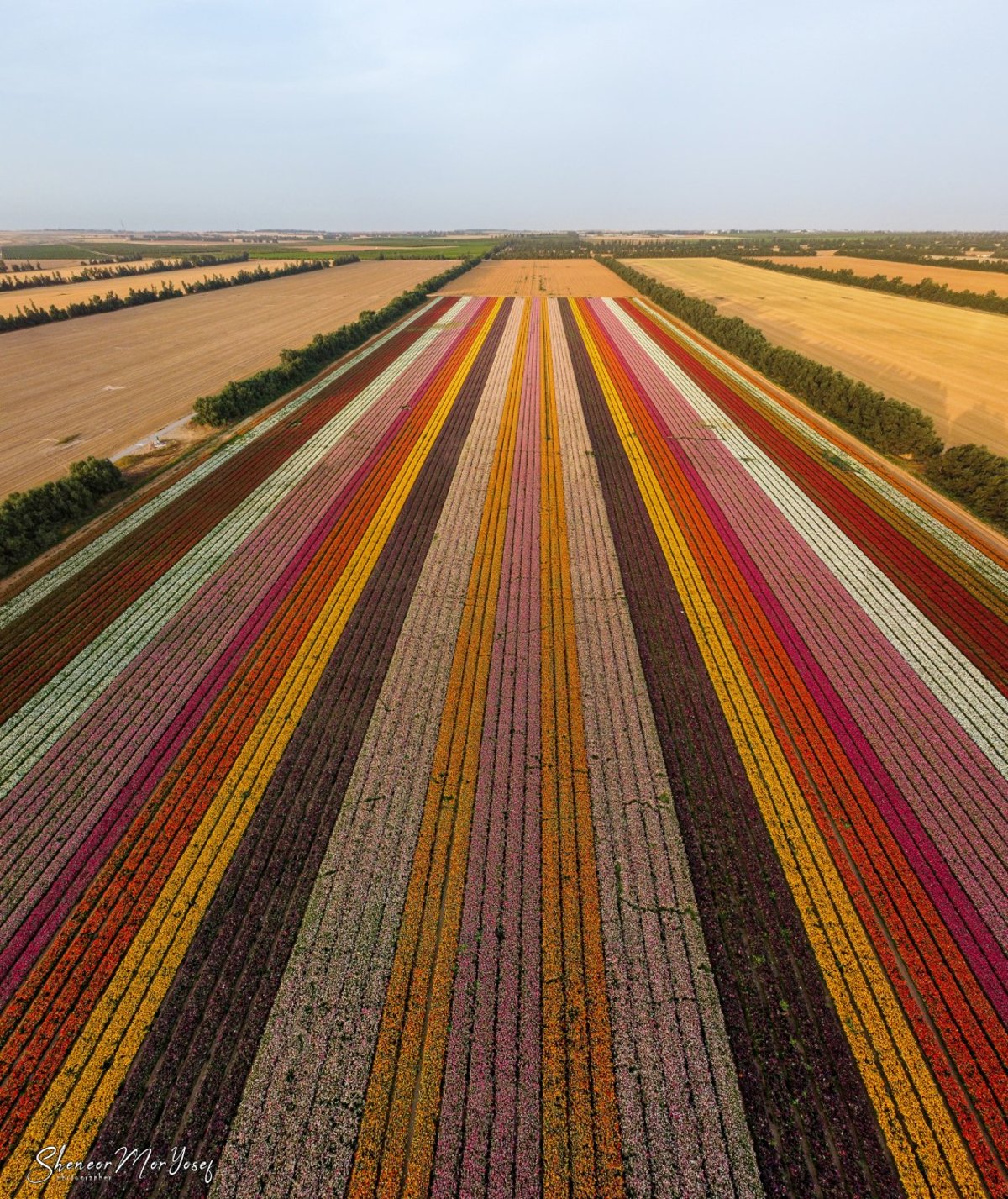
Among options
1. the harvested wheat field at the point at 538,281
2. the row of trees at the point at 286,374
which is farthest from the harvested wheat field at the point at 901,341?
the row of trees at the point at 286,374

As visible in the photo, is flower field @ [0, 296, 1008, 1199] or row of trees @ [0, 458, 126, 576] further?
row of trees @ [0, 458, 126, 576]

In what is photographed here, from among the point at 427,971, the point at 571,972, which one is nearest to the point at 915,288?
the point at 571,972

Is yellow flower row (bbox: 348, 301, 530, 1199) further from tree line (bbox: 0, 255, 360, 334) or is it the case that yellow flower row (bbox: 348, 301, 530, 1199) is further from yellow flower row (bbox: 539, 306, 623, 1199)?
tree line (bbox: 0, 255, 360, 334)

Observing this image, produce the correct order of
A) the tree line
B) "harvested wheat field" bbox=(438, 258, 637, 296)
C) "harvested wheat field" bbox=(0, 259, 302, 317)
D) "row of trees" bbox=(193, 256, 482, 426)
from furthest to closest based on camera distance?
"harvested wheat field" bbox=(438, 258, 637, 296) < "harvested wheat field" bbox=(0, 259, 302, 317) < the tree line < "row of trees" bbox=(193, 256, 482, 426)

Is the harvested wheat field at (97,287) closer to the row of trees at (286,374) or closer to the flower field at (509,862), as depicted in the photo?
the row of trees at (286,374)

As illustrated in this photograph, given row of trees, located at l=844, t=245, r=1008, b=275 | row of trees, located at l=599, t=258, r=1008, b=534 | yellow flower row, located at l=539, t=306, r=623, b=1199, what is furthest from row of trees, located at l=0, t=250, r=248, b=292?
row of trees, located at l=844, t=245, r=1008, b=275

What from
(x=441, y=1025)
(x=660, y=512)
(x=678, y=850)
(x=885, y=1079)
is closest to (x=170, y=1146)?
(x=441, y=1025)
